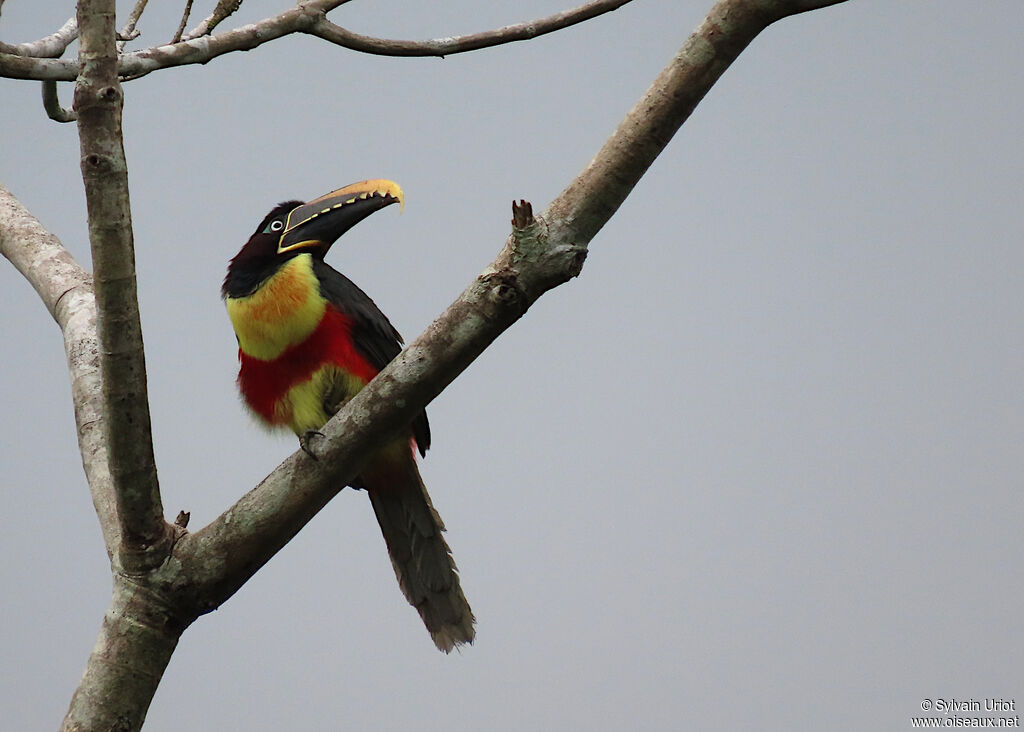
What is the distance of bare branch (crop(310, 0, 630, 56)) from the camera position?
12.1 ft

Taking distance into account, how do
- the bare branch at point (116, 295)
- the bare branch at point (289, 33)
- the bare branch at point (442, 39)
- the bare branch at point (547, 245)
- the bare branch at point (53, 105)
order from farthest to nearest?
1. the bare branch at point (53, 105)
2. the bare branch at point (442, 39)
3. the bare branch at point (289, 33)
4. the bare branch at point (547, 245)
5. the bare branch at point (116, 295)

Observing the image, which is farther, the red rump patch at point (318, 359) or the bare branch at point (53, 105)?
the bare branch at point (53, 105)

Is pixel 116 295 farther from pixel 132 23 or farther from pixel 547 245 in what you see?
pixel 132 23

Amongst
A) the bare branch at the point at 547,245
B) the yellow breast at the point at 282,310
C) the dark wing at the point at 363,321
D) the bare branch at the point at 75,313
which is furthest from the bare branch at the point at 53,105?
the bare branch at the point at 547,245

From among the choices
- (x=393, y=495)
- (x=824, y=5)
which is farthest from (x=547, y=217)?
(x=393, y=495)

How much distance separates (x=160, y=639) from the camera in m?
2.89

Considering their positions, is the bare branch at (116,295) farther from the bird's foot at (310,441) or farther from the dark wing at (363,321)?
the dark wing at (363,321)

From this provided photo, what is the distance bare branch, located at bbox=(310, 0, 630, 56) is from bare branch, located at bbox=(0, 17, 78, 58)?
865 millimetres

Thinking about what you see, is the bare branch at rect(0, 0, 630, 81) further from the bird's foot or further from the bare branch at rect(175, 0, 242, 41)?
the bird's foot

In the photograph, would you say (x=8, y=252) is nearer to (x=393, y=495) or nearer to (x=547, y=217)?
(x=393, y=495)

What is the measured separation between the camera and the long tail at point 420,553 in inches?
152

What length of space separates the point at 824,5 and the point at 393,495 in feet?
7.56

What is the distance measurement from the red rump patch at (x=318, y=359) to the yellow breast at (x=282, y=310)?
3 cm

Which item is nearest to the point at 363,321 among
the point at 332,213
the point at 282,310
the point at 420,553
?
the point at 282,310
